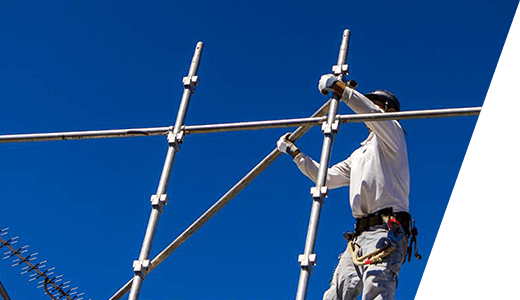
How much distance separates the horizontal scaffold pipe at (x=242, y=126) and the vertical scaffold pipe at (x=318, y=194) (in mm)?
180

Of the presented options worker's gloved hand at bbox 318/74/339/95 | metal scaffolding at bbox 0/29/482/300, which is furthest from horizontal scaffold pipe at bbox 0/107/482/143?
worker's gloved hand at bbox 318/74/339/95

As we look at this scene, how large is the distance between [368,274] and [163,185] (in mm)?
2010

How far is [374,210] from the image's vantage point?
7.19m

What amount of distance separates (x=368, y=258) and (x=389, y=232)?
29 centimetres

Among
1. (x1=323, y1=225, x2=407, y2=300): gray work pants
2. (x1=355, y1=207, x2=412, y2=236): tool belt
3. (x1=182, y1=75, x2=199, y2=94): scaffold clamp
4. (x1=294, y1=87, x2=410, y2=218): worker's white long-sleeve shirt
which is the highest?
(x1=182, y1=75, x2=199, y2=94): scaffold clamp

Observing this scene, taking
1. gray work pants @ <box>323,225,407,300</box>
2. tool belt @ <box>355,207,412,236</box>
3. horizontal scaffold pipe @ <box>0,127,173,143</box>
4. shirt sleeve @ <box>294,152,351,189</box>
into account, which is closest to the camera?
gray work pants @ <box>323,225,407,300</box>

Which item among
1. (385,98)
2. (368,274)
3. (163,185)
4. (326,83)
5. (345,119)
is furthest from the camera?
(385,98)

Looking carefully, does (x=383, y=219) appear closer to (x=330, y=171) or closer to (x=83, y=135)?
(x=330, y=171)

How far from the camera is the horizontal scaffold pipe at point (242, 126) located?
22.5 ft

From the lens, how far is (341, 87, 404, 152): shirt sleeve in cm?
737

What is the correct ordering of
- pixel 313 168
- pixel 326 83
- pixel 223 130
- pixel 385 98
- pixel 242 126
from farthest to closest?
pixel 313 168
pixel 385 98
pixel 223 130
pixel 242 126
pixel 326 83

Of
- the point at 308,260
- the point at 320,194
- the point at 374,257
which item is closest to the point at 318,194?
the point at 320,194

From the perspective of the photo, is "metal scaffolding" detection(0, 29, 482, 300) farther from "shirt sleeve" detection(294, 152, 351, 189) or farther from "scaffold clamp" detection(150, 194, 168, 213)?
"shirt sleeve" detection(294, 152, 351, 189)

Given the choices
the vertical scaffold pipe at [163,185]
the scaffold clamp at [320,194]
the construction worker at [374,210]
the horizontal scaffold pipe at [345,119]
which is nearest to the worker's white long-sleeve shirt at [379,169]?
the construction worker at [374,210]
